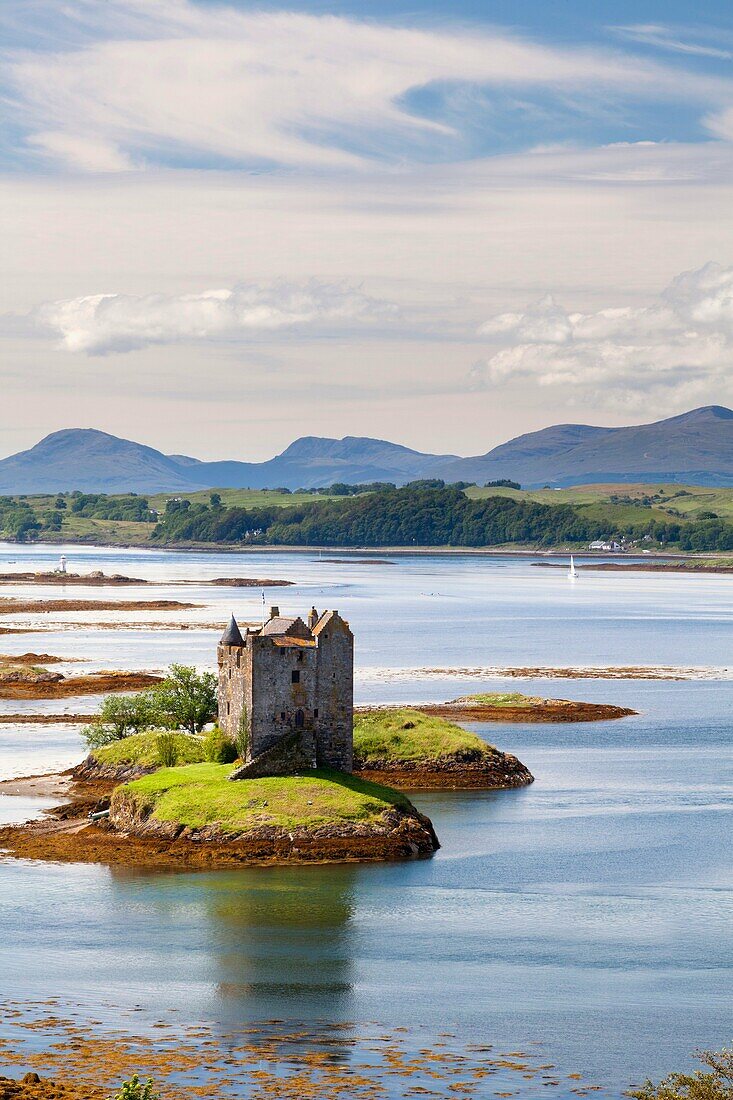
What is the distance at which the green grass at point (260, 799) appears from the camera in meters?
60.6

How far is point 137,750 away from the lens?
7512 centimetres

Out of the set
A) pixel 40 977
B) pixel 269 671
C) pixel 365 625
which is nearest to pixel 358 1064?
pixel 40 977

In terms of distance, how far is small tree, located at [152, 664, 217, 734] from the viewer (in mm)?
81375

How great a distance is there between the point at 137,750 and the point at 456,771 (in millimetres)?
15734

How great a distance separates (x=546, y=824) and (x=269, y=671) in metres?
14.7

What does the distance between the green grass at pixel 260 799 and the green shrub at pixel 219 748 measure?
2.99ft

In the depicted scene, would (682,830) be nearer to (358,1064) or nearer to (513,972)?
(513,972)

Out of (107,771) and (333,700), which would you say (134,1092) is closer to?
(333,700)

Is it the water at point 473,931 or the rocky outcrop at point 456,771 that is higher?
the rocky outcrop at point 456,771

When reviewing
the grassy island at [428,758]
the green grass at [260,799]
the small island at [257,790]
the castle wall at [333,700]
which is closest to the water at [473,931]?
the small island at [257,790]

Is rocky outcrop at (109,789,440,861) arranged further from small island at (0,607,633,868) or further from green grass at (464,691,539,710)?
green grass at (464,691,539,710)

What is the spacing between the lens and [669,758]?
288 ft

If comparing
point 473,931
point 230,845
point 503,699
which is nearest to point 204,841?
point 230,845

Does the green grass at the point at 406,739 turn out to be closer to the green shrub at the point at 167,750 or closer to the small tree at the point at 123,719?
the small tree at the point at 123,719
